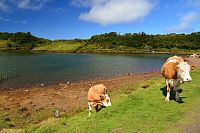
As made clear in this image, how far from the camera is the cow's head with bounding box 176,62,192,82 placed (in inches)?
594

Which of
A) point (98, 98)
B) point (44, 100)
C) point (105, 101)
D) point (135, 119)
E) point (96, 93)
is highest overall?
point (96, 93)

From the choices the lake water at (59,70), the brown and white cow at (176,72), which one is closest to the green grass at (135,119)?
the brown and white cow at (176,72)

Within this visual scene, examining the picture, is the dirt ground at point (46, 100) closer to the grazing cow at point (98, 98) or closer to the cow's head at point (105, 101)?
the grazing cow at point (98, 98)

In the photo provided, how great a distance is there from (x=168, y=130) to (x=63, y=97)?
1873 centimetres

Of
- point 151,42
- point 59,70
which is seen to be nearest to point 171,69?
point 59,70

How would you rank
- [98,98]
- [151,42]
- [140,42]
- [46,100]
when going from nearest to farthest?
[98,98]
[46,100]
[151,42]
[140,42]

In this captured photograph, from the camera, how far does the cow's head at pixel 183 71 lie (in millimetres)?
15091

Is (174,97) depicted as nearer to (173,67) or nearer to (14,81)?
(173,67)

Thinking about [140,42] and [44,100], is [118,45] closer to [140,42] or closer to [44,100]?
[140,42]

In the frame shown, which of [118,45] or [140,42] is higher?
[140,42]

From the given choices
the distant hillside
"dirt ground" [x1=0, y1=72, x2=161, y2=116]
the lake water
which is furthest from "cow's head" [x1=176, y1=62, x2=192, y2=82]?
the distant hillside

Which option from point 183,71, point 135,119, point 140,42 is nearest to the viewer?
point 135,119

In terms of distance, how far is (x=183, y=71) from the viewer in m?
A: 15.3

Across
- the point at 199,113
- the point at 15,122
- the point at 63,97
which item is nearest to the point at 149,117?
the point at 199,113
